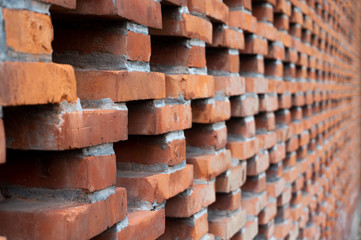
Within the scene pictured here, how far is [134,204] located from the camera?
1343mm

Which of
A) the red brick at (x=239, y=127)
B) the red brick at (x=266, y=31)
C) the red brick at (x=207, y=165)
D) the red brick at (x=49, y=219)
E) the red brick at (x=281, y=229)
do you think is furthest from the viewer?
the red brick at (x=281, y=229)

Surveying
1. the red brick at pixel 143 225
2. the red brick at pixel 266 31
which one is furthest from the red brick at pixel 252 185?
the red brick at pixel 143 225

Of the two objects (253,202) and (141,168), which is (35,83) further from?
(253,202)

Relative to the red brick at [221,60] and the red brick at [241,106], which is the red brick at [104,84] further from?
the red brick at [241,106]

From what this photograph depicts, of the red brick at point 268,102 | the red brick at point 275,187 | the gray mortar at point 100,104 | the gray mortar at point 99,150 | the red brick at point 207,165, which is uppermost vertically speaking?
the gray mortar at point 100,104

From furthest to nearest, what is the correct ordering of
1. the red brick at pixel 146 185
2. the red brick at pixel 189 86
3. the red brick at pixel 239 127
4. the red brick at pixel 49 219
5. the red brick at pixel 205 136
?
the red brick at pixel 239 127, the red brick at pixel 205 136, the red brick at pixel 189 86, the red brick at pixel 146 185, the red brick at pixel 49 219

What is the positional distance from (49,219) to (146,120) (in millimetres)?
456

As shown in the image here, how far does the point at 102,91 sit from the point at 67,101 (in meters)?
0.18

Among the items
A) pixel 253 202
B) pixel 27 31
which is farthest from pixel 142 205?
pixel 253 202

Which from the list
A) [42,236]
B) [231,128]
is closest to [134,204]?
[42,236]

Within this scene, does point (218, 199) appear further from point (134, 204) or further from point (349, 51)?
point (349, 51)

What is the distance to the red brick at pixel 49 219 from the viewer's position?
951 millimetres

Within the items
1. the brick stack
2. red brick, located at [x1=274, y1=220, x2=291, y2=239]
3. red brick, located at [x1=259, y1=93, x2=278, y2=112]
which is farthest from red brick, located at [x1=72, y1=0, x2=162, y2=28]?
red brick, located at [x1=274, y1=220, x2=291, y2=239]

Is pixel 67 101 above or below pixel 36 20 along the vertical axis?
below
